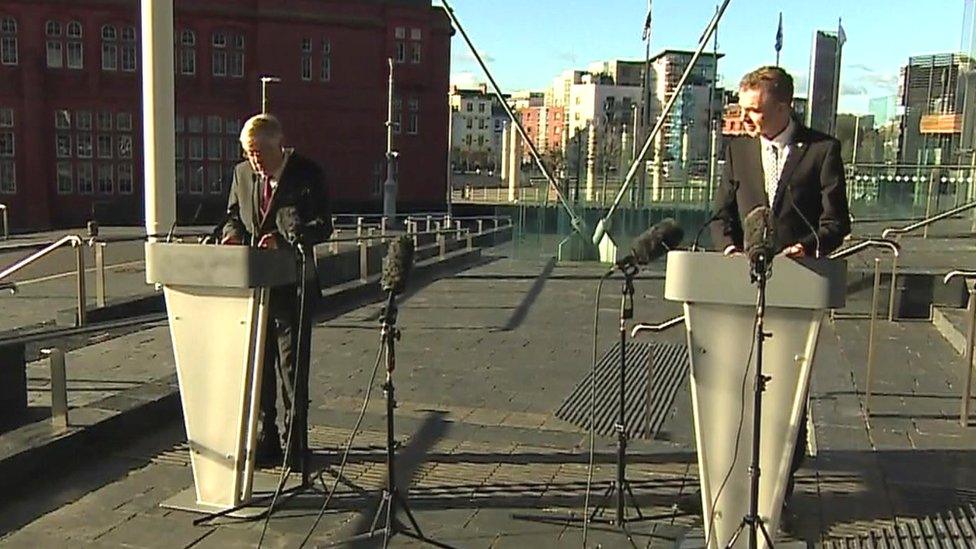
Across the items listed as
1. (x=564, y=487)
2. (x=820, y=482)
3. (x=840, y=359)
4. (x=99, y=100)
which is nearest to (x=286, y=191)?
(x=564, y=487)

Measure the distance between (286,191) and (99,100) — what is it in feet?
122

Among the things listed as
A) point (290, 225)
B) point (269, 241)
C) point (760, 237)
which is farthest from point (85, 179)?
point (760, 237)

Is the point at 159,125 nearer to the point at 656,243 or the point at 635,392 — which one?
the point at 635,392

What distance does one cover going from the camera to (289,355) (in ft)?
15.8

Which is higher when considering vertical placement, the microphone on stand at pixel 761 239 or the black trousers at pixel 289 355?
the microphone on stand at pixel 761 239

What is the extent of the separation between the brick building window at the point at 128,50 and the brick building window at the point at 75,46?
1.52 metres

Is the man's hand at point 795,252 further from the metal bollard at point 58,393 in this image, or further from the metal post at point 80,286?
the metal post at point 80,286

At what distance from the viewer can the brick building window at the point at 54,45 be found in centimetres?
3753

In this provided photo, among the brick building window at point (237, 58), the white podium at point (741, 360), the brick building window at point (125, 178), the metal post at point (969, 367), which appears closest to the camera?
the white podium at point (741, 360)

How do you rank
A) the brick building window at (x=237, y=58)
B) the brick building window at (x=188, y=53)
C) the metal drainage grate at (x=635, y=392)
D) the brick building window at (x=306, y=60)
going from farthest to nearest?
the brick building window at (x=306, y=60), the brick building window at (x=237, y=58), the brick building window at (x=188, y=53), the metal drainage grate at (x=635, y=392)

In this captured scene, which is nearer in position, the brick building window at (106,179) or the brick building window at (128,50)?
the brick building window at (106,179)

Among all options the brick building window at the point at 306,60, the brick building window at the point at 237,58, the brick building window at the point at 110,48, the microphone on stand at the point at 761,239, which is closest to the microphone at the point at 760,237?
the microphone on stand at the point at 761,239

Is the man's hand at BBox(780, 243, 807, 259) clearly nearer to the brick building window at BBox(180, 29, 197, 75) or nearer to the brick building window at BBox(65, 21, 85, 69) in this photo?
the brick building window at BBox(65, 21, 85, 69)

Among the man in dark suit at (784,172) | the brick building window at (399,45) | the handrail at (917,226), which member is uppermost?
the brick building window at (399,45)
